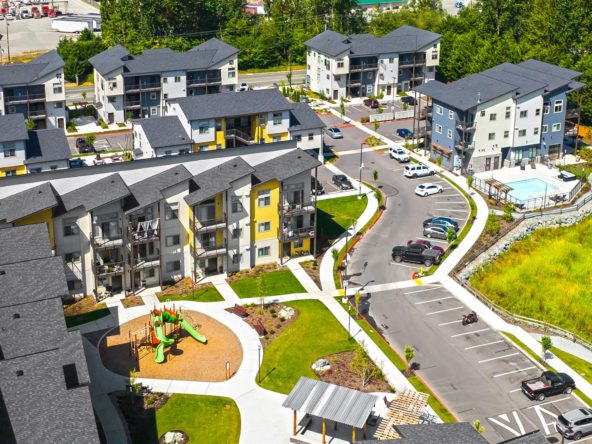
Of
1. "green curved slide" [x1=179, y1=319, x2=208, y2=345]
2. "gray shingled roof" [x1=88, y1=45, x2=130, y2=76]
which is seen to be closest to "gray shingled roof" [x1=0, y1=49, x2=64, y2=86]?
"gray shingled roof" [x1=88, y1=45, x2=130, y2=76]

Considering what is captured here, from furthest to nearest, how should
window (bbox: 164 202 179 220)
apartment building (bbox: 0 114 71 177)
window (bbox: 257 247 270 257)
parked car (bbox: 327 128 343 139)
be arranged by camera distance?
1. parked car (bbox: 327 128 343 139)
2. apartment building (bbox: 0 114 71 177)
3. window (bbox: 257 247 270 257)
4. window (bbox: 164 202 179 220)

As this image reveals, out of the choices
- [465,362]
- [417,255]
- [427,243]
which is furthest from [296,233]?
[465,362]

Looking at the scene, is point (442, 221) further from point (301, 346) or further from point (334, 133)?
point (334, 133)

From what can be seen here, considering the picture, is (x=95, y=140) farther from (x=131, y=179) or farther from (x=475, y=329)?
(x=475, y=329)

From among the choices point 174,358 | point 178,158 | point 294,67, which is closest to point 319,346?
point 174,358

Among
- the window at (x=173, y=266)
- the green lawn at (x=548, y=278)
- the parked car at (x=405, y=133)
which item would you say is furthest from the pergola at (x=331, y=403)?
the parked car at (x=405, y=133)

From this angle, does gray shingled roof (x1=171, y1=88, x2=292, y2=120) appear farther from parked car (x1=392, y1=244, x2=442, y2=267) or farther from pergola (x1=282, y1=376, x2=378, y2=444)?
pergola (x1=282, y1=376, x2=378, y2=444)
